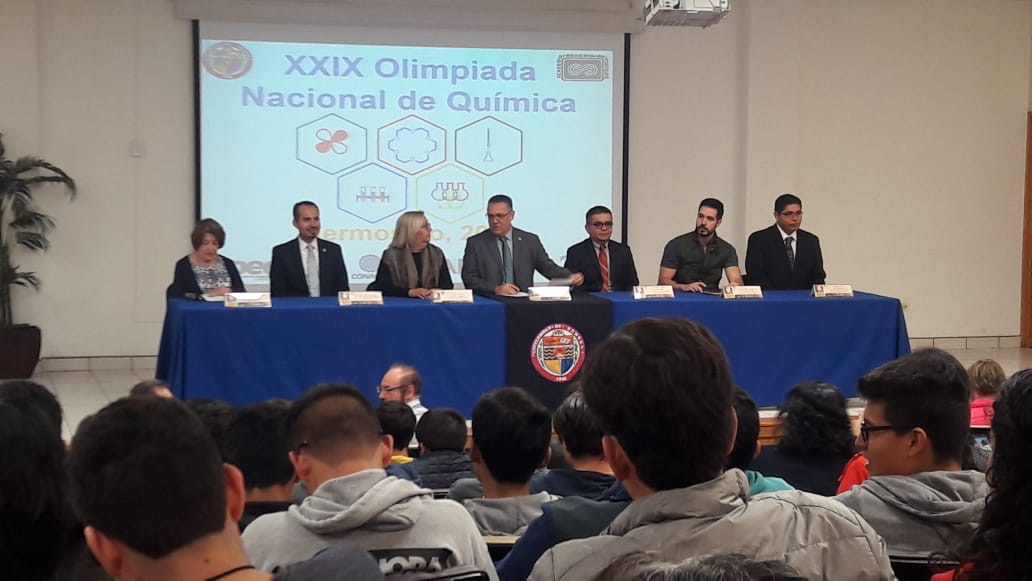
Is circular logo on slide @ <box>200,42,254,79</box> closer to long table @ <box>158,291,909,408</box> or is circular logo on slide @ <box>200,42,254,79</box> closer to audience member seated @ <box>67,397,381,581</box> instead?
long table @ <box>158,291,909,408</box>

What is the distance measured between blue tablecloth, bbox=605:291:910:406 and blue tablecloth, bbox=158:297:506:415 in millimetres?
849

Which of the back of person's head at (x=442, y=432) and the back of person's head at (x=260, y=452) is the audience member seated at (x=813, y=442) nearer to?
the back of person's head at (x=442, y=432)

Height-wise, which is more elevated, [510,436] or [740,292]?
[740,292]

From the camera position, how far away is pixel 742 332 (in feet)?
19.0

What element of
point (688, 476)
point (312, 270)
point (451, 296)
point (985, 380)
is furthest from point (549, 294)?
point (688, 476)

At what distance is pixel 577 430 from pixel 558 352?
→ 321 cm

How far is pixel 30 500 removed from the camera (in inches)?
52.6

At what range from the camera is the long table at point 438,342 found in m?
5.20

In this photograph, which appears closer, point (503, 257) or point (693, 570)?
point (693, 570)

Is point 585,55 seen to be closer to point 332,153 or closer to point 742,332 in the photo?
point 332,153

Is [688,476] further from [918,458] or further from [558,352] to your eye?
[558,352]

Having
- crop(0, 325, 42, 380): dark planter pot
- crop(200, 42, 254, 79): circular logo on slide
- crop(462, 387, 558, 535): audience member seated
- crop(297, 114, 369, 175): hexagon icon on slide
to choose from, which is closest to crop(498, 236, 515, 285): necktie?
crop(297, 114, 369, 175): hexagon icon on slide

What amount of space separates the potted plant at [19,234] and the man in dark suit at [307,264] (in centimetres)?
236

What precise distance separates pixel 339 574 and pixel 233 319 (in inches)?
169
